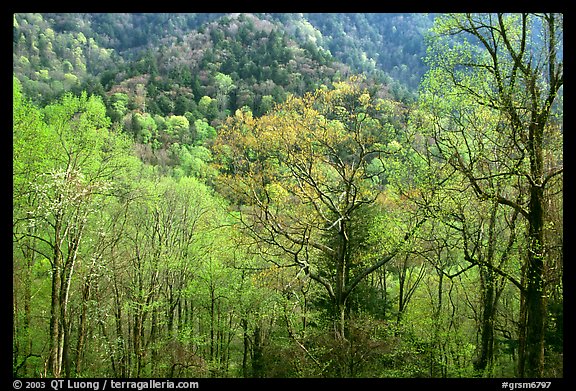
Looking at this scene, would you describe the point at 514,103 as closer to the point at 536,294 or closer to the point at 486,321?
the point at 536,294

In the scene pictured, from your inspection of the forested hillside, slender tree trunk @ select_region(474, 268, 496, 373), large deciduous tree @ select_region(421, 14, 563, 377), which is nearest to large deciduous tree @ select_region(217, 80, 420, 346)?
the forested hillside

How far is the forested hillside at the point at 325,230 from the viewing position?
1014cm

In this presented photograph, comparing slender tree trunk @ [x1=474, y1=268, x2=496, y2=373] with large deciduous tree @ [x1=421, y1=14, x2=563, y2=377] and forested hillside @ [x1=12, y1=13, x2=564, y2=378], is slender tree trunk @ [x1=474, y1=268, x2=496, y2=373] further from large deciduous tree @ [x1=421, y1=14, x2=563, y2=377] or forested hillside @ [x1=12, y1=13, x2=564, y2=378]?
large deciduous tree @ [x1=421, y1=14, x2=563, y2=377]

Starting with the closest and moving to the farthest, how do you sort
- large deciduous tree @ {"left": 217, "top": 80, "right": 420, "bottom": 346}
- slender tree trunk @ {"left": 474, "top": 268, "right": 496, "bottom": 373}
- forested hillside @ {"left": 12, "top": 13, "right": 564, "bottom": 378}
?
forested hillside @ {"left": 12, "top": 13, "right": 564, "bottom": 378}, large deciduous tree @ {"left": 217, "top": 80, "right": 420, "bottom": 346}, slender tree trunk @ {"left": 474, "top": 268, "right": 496, "bottom": 373}

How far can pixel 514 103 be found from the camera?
29.7ft

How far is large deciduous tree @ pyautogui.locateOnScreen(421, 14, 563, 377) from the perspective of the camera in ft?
29.2

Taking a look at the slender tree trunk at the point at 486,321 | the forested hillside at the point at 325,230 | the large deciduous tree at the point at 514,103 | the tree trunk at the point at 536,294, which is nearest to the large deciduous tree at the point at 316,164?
the forested hillside at the point at 325,230

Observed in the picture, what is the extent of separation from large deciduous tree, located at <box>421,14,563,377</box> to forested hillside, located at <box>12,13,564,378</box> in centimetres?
6

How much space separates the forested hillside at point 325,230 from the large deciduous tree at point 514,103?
0.19 feet

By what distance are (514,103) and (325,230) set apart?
706cm

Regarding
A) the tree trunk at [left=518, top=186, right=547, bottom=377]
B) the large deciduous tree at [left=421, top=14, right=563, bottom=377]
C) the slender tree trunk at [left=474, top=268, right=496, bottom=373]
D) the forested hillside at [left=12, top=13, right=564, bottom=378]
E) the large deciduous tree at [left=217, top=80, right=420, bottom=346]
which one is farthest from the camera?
the slender tree trunk at [left=474, top=268, right=496, bottom=373]

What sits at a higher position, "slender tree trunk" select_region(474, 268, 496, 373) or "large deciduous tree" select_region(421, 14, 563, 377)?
"large deciduous tree" select_region(421, 14, 563, 377)

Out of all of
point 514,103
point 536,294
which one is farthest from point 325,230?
point 514,103

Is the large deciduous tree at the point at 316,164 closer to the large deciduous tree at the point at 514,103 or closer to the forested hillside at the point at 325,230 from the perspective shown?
the forested hillside at the point at 325,230
